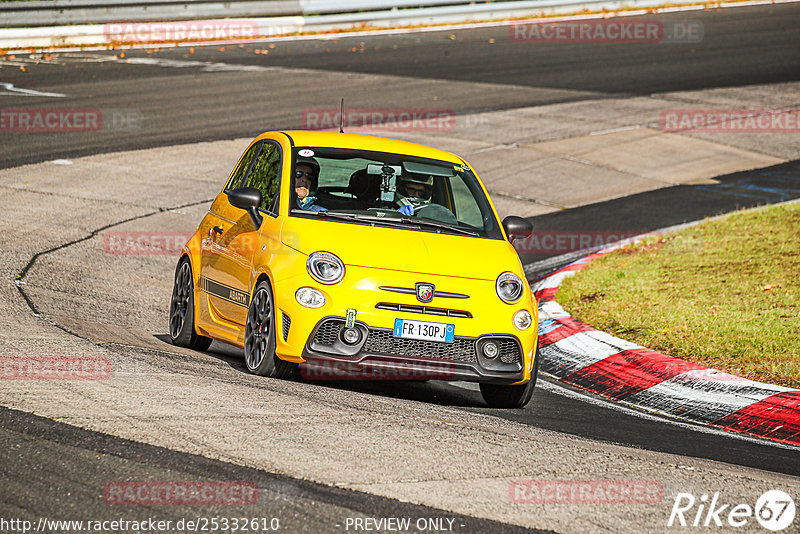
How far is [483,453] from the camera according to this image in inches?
226

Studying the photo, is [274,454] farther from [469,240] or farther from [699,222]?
[699,222]

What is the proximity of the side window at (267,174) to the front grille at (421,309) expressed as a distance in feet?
4.72

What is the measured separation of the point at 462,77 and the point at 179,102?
6554mm

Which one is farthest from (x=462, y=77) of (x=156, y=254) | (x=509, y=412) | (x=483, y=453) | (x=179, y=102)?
(x=483, y=453)

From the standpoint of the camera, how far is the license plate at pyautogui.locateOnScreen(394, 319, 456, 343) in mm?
7242

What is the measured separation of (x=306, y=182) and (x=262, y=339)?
1.39 meters

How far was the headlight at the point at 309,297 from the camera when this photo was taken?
7215 millimetres

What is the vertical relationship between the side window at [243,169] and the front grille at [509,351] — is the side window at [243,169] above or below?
above

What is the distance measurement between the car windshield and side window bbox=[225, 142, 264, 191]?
630 millimetres

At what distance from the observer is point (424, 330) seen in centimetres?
727
